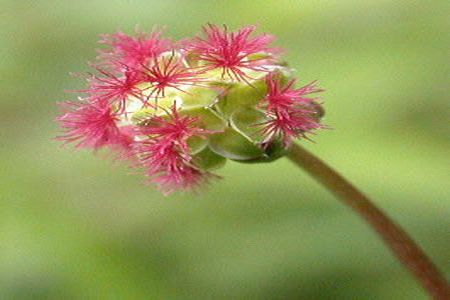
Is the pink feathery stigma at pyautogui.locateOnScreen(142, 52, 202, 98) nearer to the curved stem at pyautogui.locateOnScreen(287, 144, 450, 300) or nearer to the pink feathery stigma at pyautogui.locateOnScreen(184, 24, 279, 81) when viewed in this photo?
the pink feathery stigma at pyautogui.locateOnScreen(184, 24, 279, 81)

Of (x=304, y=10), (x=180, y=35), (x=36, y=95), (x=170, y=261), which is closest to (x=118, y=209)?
(x=170, y=261)

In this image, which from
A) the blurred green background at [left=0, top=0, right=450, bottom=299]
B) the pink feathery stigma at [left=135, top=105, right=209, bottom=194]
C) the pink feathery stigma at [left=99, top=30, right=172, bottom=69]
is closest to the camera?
the pink feathery stigma at [left=135, top=105, right=209, bottom=194]

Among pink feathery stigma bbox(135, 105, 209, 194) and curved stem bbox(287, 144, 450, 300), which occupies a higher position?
pink feathery stigma bbox(135, 105, 209, 194)

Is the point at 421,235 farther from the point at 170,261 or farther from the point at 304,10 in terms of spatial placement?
the point at 304,10

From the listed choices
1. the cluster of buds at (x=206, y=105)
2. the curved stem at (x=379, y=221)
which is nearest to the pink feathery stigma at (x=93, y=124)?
the cluster of buds at (x=206, y=105)

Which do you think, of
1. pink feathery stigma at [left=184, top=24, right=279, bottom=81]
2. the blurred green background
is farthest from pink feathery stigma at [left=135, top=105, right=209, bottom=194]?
the blurred green background

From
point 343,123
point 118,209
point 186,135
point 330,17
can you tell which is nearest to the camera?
point 186,135
